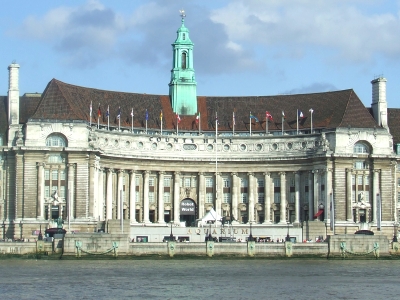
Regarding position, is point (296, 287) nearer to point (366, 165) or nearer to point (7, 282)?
point (7, 282)

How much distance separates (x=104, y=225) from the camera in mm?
152875

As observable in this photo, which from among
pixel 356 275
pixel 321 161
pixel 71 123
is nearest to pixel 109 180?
pixel 71 123

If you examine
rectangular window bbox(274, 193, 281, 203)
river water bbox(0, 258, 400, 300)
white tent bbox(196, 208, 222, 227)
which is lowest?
river water bbox(0, 258, 400, 300)

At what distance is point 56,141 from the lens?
15888 centimetres

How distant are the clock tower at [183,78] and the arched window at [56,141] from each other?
23746 millimetres

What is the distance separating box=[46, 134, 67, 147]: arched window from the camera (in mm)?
158500

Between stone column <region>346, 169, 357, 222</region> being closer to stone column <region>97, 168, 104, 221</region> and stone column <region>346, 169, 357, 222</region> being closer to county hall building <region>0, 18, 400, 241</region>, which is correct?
county hall building <region>0, 18, 400, 241</region>

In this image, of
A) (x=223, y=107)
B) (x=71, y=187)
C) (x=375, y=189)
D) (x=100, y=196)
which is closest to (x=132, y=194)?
(x=100, y=196)

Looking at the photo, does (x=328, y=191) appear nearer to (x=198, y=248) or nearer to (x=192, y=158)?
(x=192, y=158)

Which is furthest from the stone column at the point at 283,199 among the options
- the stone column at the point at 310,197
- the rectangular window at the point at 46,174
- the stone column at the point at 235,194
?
the rectangular window at the point at 46,174

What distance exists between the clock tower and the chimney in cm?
2439

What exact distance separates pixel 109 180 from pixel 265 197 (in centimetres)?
2129

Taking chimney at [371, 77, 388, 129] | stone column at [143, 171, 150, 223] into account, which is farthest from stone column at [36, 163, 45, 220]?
chimney at [371, 77, 388, 129]

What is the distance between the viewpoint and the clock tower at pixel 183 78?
17888 cm
